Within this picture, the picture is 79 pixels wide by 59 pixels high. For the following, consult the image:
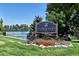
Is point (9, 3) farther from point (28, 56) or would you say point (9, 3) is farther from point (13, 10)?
point (28, 56)

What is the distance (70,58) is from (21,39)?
0.67 metres

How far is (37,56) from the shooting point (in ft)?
12.0

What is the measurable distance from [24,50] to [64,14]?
0.70m

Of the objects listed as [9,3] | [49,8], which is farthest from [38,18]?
[9,3]

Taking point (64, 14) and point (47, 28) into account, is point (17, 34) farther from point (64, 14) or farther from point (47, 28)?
point (64, 14)

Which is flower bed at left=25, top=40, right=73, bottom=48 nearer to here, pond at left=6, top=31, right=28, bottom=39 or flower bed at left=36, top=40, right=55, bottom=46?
flower bed at left=36, top=40, right=55, bottom=46

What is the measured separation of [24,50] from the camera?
369cm

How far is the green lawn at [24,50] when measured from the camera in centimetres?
366

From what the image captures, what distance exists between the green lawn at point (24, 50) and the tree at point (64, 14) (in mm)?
260

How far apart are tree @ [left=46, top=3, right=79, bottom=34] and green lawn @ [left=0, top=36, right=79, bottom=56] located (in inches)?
10.2

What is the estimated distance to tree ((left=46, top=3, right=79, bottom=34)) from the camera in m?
3.72

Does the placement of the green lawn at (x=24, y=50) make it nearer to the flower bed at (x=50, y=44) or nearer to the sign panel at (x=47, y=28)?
the flower bed at (x=50, y=44)

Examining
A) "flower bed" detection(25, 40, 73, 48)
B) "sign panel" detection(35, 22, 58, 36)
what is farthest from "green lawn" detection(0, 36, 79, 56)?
"sign panel" detection(35, 22, 58, 36)

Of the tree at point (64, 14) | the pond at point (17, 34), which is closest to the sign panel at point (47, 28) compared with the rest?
the tree at point (64, 14)
